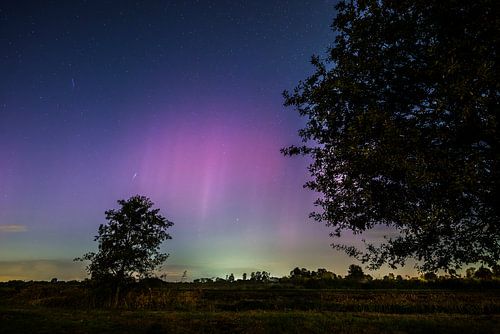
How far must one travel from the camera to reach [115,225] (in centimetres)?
3697

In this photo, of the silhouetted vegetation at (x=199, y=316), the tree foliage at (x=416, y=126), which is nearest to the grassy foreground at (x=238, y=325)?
the silhouetted vegetation at (x=199, y=316)

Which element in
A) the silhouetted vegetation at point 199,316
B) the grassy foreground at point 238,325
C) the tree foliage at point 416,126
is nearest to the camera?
the tree foliage at point 416,126

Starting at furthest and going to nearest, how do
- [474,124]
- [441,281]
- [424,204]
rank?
[441,281] → [424,204] → [474,124]

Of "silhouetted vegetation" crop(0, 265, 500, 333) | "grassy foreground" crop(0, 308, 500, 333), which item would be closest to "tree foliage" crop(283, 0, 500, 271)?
"silhouetted vegetation" crop(0, 265, 500, 333)

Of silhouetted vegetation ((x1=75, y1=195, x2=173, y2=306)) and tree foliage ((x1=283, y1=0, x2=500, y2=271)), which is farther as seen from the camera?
silhouetted vegetation ((x1=75, y1=195, x2=173, y2=306))

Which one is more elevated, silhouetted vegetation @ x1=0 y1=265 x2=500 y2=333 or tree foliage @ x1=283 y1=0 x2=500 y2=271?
tree foliage @ x1=283 y1=0 x2=500 y2=271

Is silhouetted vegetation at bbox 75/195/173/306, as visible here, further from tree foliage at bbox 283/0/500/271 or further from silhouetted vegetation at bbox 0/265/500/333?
tree foliage at bbox 283/0/500/271

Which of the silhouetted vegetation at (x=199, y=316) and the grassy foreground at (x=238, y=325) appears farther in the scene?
the silhouetted vegetation at (x=199, y=316)

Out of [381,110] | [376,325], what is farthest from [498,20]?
[376,325]

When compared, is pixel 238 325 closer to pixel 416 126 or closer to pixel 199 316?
pixel 199 316

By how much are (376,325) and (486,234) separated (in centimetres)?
1194

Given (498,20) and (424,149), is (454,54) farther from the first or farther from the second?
(424,149)

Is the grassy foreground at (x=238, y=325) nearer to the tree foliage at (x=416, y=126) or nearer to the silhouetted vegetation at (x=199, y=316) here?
the silhouetted vegetation at (x=199, y=316)

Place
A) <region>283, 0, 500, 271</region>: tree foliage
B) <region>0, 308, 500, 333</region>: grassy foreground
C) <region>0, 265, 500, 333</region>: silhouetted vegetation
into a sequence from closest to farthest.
Answer: <region>283, 0, 500, 271</region>: tree foliage → <region>0, 308, 500, 333</region>: grassy foreground → <region>0, 265, 500, 333</region>: silhouetted vegetation
